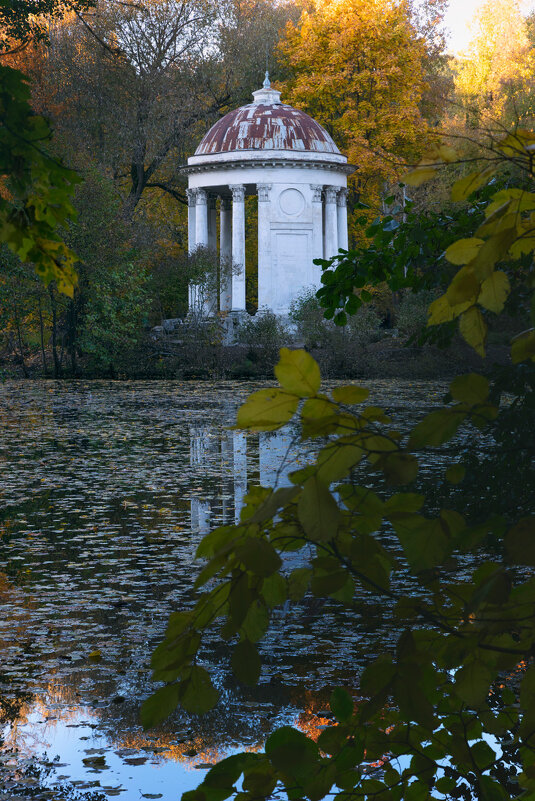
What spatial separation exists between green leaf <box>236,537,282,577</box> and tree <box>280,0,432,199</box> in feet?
127

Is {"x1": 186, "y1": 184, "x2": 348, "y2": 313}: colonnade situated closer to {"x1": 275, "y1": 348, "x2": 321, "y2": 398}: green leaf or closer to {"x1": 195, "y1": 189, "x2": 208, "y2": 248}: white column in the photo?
{"x1": 195, "y1": 189, "x2": 208, "y2": 248}: white column

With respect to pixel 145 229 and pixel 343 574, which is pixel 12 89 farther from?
pixel 145 229

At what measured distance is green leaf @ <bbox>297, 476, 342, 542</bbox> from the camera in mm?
1447

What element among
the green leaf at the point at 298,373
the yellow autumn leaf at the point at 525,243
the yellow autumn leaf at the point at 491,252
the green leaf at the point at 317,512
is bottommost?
the green leaf at the point at 317,512

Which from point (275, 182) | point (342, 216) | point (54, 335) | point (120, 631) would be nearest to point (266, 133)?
point (275, 182)

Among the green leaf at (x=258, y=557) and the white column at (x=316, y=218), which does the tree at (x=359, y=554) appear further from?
the white column at (x=316, y=218)

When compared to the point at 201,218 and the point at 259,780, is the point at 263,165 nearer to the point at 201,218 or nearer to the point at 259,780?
the point at 201,218

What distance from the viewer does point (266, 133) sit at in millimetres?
36062

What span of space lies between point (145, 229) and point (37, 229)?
30.5 m

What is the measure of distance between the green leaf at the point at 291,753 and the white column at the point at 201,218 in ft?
118


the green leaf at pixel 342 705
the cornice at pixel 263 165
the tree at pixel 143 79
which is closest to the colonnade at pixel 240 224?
the cornice at pixel 263 165

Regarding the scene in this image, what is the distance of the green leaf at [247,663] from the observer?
159 centimetres

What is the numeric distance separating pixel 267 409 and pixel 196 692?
468 millimetres

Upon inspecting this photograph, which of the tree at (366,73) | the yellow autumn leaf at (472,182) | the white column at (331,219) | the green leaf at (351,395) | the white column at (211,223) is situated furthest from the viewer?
the tree at (366,73)
